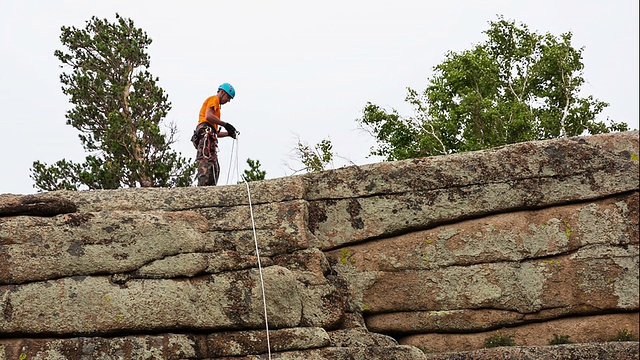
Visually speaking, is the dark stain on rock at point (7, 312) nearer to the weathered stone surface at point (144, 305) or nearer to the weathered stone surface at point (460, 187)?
the weathered stone surface at point (144, 305)

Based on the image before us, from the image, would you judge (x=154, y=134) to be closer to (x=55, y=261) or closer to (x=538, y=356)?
(x=55, y=261)

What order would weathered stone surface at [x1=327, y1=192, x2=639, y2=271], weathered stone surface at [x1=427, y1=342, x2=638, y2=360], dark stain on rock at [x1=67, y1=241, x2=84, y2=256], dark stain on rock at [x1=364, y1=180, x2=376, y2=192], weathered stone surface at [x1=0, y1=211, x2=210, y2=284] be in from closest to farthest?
weathered stone surface at [x1=0, y1=211, x2=210, y2=284]
dark stain on rock at [x1=67, y1=241, x2=84, y2=256]
weathered stone surface at [x1=427, y1=342, x2=638, y2=360]
weathered stone surface at [x1=327, y1=192, x2=639, y2=271]
dark stain on rock at [x1=364, y1=180, x2=376, y2=192]

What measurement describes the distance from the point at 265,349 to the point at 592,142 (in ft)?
22.3

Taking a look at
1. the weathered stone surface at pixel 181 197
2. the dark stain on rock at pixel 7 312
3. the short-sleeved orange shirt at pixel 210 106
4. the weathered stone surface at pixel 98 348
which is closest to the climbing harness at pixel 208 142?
the short-sleeved orange shirt at pixel 210 106

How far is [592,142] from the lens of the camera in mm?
13031

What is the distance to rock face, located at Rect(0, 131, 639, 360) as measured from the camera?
10641mm

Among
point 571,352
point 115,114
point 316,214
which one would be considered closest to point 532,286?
point 571,352

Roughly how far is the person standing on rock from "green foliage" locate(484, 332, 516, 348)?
6.17 meters

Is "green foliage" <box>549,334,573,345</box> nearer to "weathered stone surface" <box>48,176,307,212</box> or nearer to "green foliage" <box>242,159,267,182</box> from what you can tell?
"weathered stone surface" <box>48,176,307,212</box>

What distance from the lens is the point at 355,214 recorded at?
13.1m

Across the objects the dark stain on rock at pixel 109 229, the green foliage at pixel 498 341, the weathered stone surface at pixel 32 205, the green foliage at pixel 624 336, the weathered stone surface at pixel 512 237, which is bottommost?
the green foliage at pixel 624 336

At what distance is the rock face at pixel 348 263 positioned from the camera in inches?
419

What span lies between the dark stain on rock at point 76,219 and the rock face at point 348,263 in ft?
0.05

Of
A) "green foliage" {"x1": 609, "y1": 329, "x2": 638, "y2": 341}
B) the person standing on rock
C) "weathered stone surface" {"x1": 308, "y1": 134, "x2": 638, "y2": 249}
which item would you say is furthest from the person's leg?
"green foliage" {"x1": 609, "y1": 329, "x2": 638, "y2": 341}
